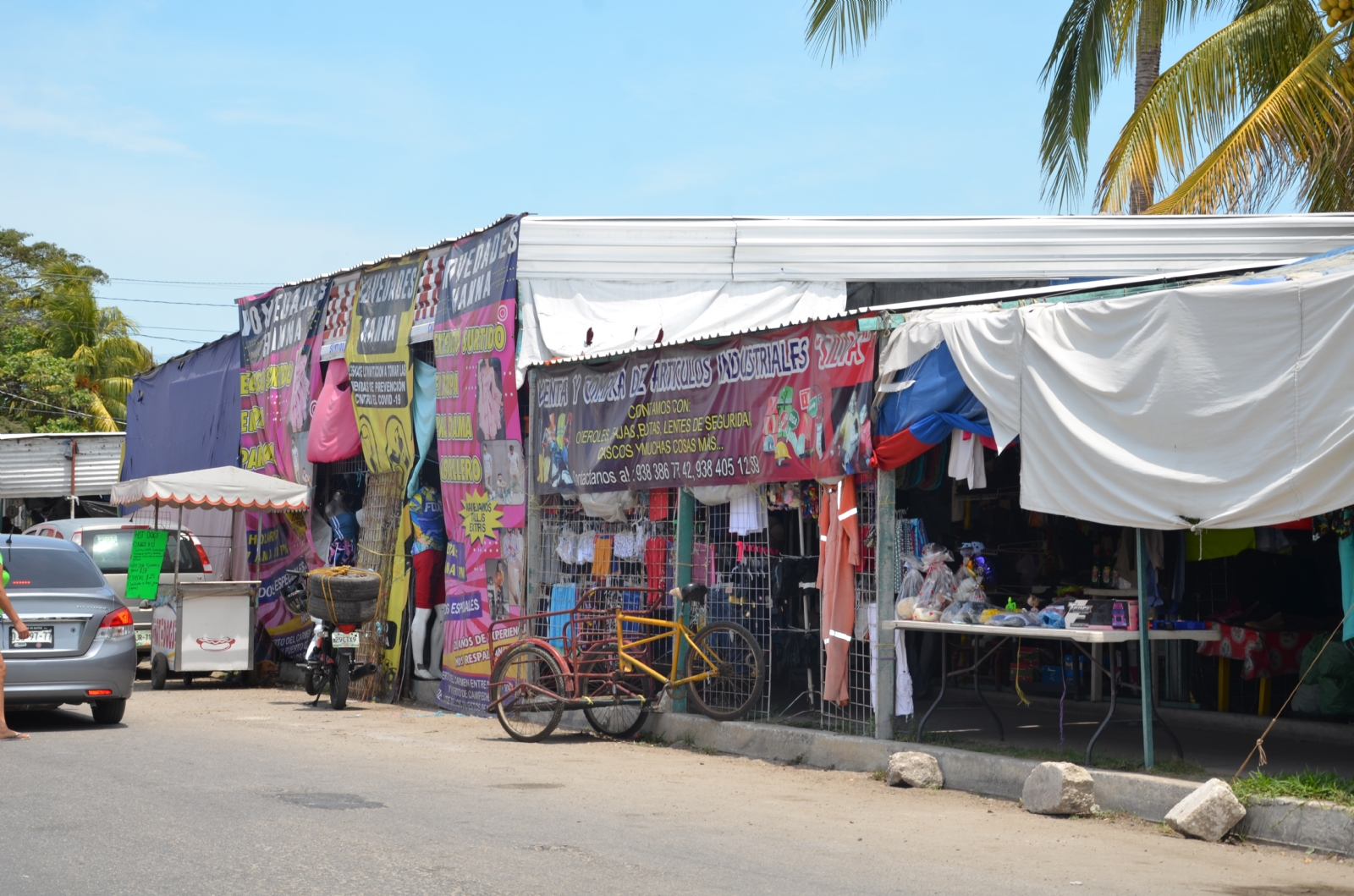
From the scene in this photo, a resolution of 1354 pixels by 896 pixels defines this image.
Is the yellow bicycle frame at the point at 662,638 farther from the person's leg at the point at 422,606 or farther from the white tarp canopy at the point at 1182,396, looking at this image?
the person's leg at the point at 422,606

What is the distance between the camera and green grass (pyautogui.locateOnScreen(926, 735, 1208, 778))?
8242mm

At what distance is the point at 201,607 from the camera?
53.7 feet

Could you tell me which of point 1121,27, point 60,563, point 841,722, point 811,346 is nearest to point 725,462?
point 811,346

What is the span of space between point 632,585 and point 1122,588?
433cm

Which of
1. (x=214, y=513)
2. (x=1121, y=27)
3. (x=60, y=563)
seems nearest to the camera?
(x=60, y=563)

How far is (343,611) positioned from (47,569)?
3314mm

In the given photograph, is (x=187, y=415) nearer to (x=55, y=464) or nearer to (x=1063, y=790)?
(x=55, y=464)

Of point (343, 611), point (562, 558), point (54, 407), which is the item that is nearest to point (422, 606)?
point (343, 611)

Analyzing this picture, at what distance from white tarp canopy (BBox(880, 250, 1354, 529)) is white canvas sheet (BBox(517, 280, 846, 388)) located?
5.00 meters

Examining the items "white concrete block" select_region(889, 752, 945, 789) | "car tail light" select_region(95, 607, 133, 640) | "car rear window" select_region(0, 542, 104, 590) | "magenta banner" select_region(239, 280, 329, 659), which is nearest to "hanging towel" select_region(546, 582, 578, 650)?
"car tail light" select_region(95, 607, 133, 640)

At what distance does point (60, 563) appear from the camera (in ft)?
39.7

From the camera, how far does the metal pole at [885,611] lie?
9812mm

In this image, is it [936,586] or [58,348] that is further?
[58,348]

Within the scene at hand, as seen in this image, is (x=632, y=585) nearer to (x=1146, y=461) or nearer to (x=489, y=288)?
(x=489, y=288)
